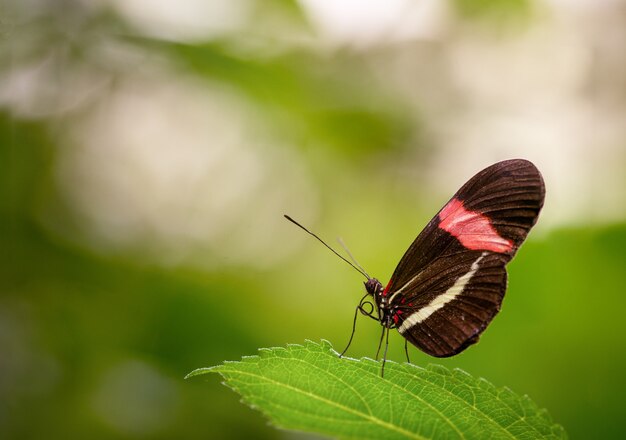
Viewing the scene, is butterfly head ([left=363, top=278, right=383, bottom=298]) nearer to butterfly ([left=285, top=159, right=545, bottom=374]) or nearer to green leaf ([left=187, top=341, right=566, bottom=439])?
butterfly ([left=285, top=159, right=545, bottom=374])

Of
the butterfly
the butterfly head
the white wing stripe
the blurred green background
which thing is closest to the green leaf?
the butterfly

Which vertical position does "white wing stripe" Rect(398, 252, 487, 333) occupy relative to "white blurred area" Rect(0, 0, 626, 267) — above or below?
below

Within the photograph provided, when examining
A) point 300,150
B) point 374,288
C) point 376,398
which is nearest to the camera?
point 376,398

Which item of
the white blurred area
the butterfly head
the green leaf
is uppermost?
the white blurred area

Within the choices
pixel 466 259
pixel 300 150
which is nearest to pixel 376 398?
pixel 466 259

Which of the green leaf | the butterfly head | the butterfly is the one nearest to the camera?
the green leaf

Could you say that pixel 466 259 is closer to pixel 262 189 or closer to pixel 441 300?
pixel 441 300

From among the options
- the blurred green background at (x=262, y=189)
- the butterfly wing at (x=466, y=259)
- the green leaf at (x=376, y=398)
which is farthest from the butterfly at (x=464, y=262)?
the blurred green background at (x=262, y=189)
